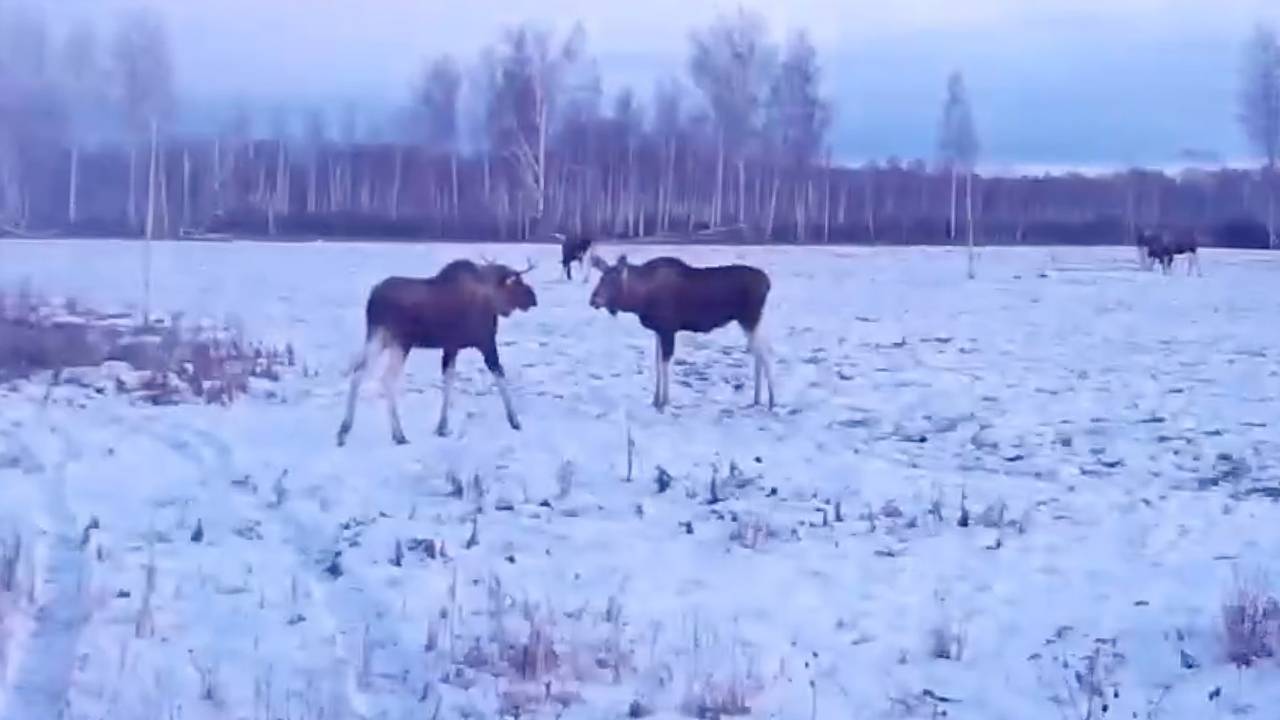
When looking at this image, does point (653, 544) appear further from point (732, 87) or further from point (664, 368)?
point (732, 87)

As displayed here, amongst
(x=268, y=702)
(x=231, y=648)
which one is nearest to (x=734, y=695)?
(x=268, y=702)

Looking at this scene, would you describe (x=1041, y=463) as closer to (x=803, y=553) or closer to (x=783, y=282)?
(x=803, y=553)

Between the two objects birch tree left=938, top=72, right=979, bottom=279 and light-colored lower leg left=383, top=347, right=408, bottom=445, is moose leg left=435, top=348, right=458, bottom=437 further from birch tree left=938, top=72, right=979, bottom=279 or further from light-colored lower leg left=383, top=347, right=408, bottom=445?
birch tree left=938, top=72, right=979, bottom=279

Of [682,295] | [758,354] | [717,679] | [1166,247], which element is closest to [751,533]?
[717,679]

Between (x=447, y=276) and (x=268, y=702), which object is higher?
(x=447, y=276)

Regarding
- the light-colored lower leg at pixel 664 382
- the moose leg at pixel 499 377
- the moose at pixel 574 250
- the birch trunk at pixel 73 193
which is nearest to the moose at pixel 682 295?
the light-colored lower leg at pixel 664 382

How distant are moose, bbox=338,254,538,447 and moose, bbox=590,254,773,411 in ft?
7.24

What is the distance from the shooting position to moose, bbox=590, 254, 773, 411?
1689 cm

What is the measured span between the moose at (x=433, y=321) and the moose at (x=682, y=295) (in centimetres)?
221

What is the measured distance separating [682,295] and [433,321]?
3.66m

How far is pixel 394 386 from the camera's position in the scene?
13.9m

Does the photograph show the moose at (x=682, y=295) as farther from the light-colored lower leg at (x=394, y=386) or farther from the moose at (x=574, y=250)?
the moose at (x=574, y=250)

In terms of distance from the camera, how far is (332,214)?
218 ft

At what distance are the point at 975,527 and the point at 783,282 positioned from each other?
28.0 m
